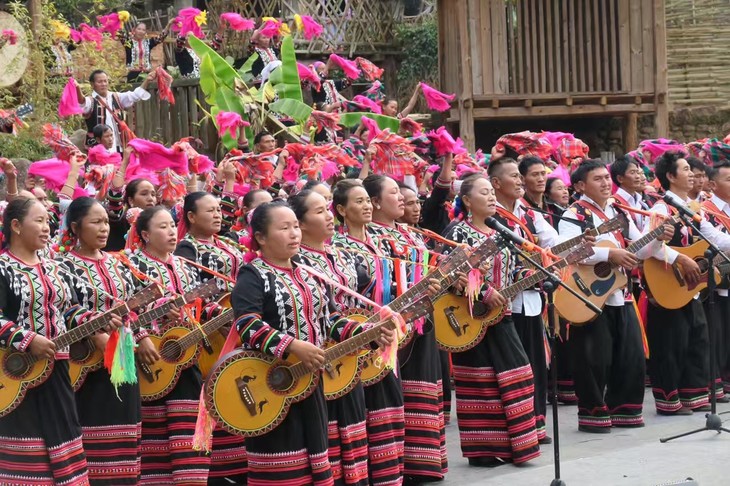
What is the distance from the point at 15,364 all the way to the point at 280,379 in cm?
134

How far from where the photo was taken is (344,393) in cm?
604

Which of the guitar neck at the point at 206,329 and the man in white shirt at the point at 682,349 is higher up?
the guitar neck at the point at 206,329

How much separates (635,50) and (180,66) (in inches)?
255

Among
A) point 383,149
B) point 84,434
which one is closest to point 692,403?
point 383,149

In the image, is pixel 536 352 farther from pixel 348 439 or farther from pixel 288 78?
pixel 288 78

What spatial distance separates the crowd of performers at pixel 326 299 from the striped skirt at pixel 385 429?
0.04 feet

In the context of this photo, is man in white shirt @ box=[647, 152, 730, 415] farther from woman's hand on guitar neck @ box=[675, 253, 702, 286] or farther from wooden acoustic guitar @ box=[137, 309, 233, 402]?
wooden acoustic guitar @ box=[137, 309, 233, 402]

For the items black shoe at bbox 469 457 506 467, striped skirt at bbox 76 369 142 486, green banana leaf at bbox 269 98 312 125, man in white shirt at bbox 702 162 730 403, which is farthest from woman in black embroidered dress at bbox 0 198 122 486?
green banana leaf at bbox 269 98 312 125

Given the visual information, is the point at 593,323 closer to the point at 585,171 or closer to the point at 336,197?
A: the point at 585,171

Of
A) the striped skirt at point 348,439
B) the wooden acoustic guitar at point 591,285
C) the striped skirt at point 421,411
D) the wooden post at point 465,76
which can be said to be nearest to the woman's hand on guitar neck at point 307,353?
the striped skirt at point 348,439

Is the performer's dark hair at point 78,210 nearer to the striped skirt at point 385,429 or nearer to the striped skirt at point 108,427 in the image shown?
the striped skirt at point 108,427

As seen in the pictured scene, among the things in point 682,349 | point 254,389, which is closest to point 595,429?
point 682,349

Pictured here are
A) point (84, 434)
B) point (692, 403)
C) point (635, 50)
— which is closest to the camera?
point (84, 434)

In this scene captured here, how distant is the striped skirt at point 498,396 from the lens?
7254mm
